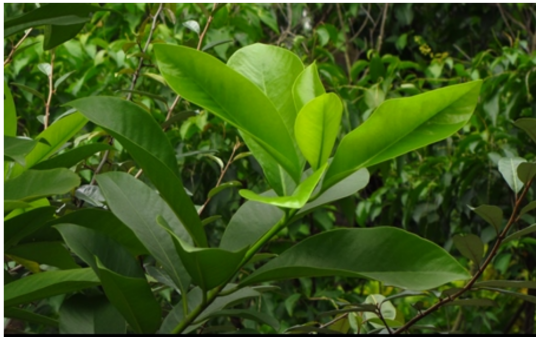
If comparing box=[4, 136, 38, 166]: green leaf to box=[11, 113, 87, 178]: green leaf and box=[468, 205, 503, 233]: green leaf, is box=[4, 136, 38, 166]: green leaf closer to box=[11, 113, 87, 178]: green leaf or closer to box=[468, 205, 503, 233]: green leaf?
box=[11, 113, 87, 178]: green leaf

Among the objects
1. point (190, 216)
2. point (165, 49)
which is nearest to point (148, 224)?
point (190, 216)

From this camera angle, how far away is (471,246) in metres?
0.69

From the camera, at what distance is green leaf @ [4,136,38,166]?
1.77 feet

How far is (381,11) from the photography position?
4.16 metres

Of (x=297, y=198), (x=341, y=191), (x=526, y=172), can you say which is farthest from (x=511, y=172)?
(x=297, y=198)

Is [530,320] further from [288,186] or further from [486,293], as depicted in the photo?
[288,186]

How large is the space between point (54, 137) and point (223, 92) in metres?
0.28

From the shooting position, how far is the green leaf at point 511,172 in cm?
67

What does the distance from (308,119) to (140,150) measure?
0.40 feet

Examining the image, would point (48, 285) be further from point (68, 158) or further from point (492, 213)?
point (492, 213)

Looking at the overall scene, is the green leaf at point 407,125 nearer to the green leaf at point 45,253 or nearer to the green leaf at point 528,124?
the green leaf at point 528,124

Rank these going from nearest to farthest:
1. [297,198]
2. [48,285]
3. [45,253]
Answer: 1. [297,198]
2. [48,285]
3. [45,253]

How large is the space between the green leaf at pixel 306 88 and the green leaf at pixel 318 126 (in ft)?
0.11

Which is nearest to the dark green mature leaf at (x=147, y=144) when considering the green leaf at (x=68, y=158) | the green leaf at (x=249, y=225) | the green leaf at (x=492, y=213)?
the green leaf at (x=249, y=225)
